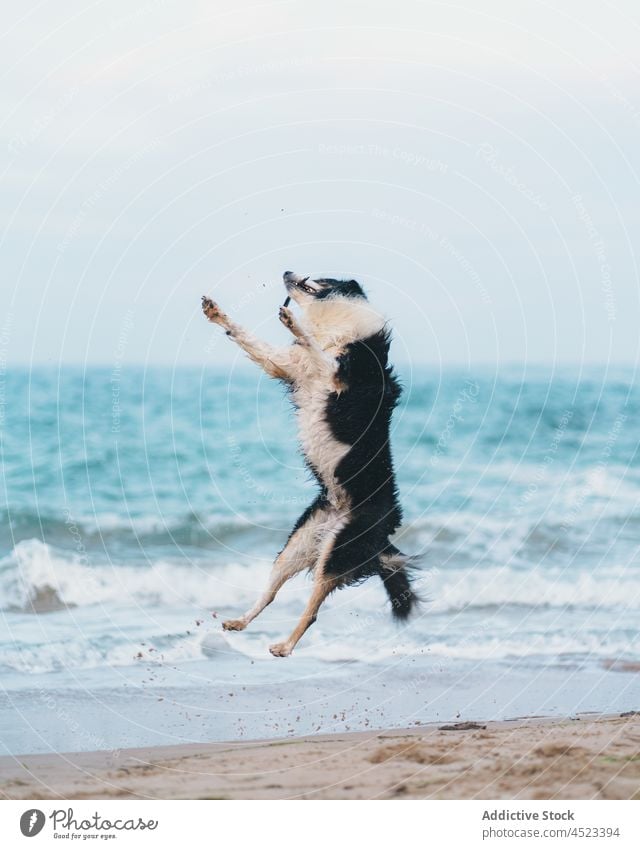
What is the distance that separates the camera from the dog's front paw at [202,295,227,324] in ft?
26.3

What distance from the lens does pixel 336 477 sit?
8.91m

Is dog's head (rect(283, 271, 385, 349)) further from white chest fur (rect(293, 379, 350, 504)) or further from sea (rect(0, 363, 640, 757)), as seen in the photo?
sea (rect(0, 363, 640, 757))

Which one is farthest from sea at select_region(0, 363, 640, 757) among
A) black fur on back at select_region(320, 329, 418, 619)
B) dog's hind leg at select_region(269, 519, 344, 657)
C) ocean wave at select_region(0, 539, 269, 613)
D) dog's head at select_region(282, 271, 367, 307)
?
dog's hind leg at select_region(269, 519, 344, 657)

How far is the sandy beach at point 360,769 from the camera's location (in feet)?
24.5

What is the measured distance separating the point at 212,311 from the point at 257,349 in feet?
1.94

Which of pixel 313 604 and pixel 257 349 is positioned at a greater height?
pixel 257 349

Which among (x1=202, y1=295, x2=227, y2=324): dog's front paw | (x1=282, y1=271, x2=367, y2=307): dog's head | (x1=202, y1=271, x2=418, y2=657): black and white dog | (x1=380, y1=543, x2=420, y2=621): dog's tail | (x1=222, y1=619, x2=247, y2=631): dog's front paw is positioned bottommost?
(x1=222, y1=619, x2=247, y2=631): dog's front paw

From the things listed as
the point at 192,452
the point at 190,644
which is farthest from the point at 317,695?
the point at 192,452

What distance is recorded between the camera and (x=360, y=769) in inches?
307

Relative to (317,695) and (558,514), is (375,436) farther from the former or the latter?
(558,514)

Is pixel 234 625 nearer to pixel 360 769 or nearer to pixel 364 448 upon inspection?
pixel 360 769

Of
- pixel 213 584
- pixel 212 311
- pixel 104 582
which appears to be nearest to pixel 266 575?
pixel 213 584

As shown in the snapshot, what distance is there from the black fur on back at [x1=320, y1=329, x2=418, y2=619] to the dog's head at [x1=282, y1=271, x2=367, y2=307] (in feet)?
1.39
